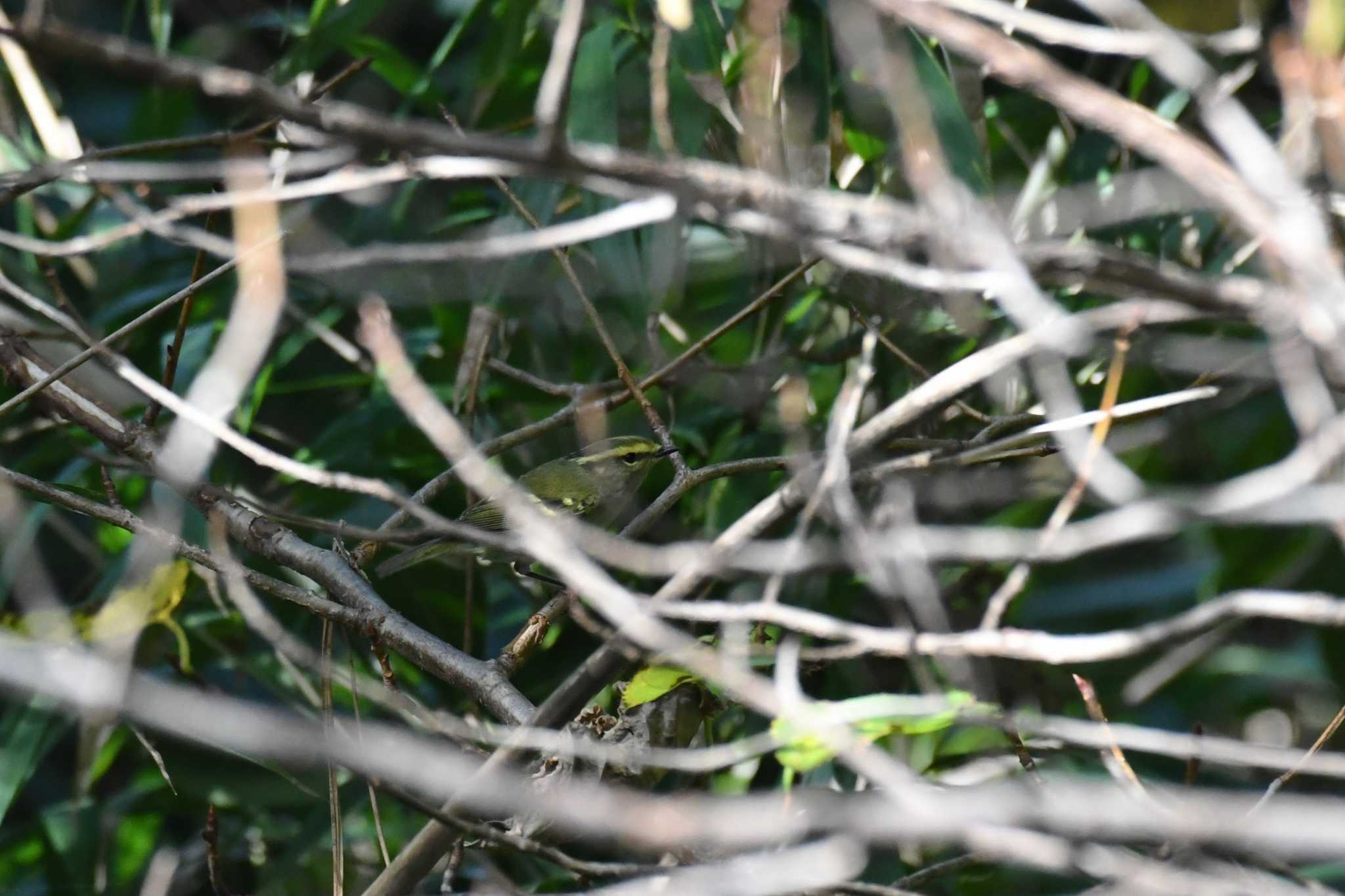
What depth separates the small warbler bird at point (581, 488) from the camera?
358 cm

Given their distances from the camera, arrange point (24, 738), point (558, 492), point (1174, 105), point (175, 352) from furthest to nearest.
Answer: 1. point (558, 492)
2. point (24, 738)
3. point (1174, 105)
4. point (175, 352)

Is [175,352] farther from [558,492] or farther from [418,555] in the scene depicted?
[558,492]

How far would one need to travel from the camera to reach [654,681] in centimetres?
205

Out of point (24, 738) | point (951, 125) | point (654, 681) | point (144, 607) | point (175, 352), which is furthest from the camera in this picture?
point (24, 738)

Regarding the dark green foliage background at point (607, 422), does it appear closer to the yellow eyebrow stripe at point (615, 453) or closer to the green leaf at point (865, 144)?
the green leaf at point (865, 144)

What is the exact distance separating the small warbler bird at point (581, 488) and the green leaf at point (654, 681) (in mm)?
1410

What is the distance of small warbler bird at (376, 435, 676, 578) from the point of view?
3582 millimetres

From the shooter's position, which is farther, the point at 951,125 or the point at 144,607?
the point at 144,607

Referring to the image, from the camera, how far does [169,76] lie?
1.11 meters

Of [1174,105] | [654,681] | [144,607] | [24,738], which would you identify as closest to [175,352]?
[144,607]

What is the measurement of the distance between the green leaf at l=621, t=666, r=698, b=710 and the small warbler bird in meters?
1.41

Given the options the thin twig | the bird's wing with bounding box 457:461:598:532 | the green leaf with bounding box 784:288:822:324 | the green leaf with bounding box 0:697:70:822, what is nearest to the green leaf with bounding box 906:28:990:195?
the green leaf with bounding box 784:288:822:324

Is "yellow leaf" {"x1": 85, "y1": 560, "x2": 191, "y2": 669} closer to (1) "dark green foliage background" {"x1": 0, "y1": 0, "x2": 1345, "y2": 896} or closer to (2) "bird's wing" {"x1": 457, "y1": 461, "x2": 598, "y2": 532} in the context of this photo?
(1) "dark green foliage background" {"x1": 0, "y1": 0, "x2": 1345, "y2": 896}

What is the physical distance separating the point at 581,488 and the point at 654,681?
2.28m
